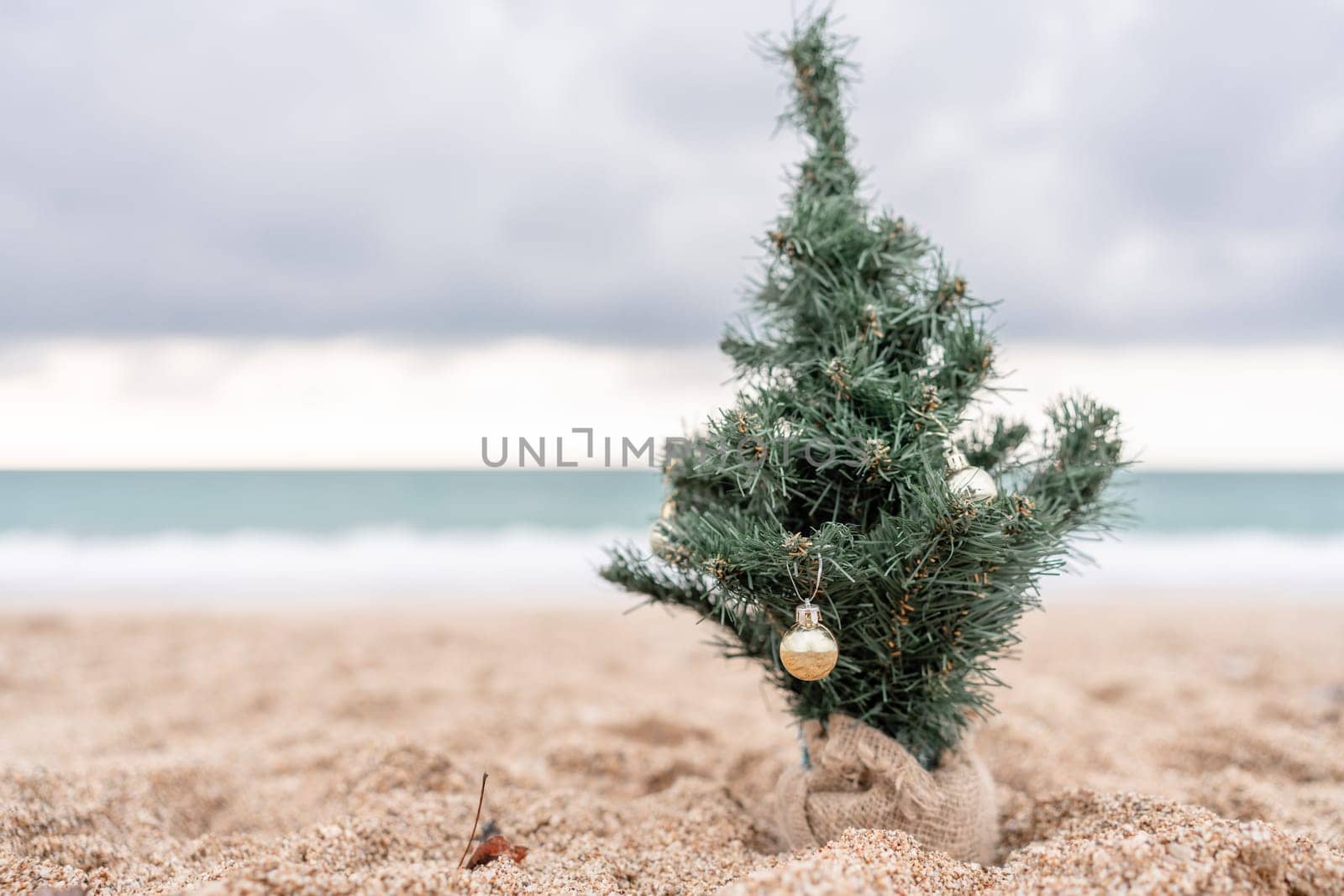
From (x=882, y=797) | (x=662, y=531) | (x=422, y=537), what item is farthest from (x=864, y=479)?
(x=422, y=537)

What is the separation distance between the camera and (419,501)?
2873 cm

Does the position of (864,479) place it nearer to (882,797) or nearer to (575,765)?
(882,797)

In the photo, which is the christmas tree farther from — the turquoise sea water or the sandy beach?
the turquoise sea water

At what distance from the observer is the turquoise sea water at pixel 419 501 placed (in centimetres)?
2245

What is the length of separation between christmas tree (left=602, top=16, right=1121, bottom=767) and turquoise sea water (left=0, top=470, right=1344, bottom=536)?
59.2ft

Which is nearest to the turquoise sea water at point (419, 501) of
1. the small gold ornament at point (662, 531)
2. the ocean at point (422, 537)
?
the ocean at point (422, 537)

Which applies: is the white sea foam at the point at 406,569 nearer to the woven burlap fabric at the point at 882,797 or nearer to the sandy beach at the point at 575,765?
the sandy beach at the point at 575,765

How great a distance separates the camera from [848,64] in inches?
93.8

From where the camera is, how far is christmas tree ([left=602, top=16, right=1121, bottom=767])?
6.10ft

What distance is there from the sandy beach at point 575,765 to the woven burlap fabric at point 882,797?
0.59ft

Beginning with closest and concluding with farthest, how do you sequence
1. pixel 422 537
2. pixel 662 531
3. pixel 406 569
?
pixel 662 531
pixel 406 569
pixel 422 537

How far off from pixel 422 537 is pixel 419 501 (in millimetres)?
9165

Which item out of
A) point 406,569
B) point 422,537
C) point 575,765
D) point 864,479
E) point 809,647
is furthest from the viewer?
point 422,537

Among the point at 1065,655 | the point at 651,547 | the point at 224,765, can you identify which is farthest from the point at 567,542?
the point at 651,547
